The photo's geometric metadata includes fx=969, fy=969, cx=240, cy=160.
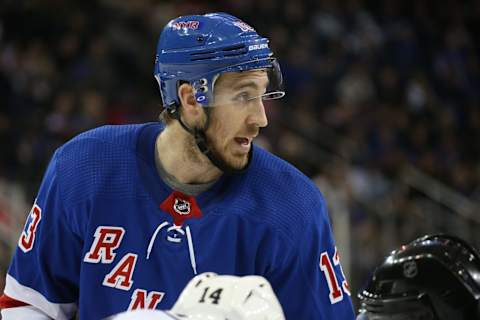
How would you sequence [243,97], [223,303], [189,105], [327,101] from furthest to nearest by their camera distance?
[327,101]
[189,105]
[243,97]
[223,303]

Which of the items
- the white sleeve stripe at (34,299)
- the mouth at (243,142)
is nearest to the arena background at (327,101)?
the white sleeve stripe at (34,299)

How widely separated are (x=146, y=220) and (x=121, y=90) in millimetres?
6079

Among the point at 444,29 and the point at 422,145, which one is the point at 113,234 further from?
the point at 444,29

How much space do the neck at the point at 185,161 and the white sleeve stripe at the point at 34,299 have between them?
0.55m

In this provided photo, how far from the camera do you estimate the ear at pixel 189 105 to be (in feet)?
9.74

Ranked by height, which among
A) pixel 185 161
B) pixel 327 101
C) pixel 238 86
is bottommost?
pixel 327 101

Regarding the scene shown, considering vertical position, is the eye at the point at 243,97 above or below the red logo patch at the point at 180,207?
above

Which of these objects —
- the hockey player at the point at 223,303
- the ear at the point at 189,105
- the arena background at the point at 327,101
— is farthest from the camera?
the arena background at the point at 327,101

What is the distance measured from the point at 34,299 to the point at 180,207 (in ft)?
1.79

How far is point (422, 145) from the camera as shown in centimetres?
1037

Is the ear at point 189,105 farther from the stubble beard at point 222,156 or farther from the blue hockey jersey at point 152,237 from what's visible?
the blue hockey jersey at point 152,237

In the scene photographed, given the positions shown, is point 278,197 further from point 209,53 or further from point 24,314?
point 24,314

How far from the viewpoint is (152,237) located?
2.94m

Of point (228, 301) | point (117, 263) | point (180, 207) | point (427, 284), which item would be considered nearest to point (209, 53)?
point (180, 207)
